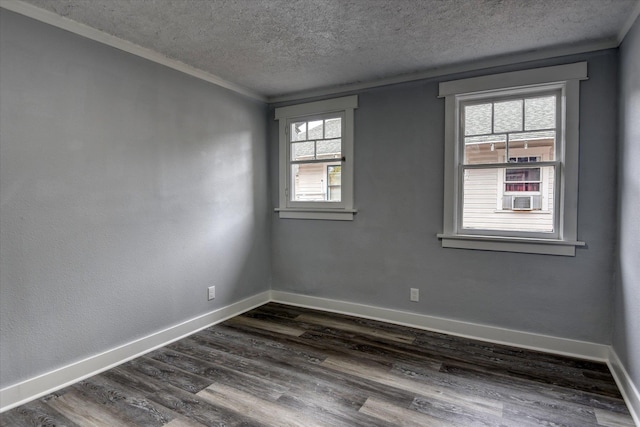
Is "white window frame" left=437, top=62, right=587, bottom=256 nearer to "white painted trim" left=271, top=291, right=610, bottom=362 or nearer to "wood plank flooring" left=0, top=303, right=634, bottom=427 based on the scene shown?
"white painted trim" left=271, top=291, right=610, bottom=362

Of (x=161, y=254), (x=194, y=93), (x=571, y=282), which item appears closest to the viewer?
(x=571, y=282)

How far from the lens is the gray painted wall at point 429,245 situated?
263 cm

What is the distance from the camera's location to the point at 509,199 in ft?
9.69

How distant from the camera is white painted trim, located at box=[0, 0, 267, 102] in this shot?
2061 millimetres

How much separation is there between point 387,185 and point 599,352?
2154mm

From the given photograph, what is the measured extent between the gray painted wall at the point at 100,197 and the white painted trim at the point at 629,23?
10.6 feet

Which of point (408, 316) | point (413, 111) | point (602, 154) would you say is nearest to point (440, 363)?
point (408, 316)

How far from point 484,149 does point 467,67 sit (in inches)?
28.8

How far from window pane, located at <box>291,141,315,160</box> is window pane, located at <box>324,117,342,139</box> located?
0.21 metres

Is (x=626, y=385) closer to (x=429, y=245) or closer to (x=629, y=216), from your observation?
Result: (x=629, y=216)

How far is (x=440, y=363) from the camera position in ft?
8.55

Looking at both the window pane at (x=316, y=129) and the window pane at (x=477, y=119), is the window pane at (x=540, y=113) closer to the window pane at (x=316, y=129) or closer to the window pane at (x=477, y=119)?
the window pane at (x=477, y=119)

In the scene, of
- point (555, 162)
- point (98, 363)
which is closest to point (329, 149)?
point (555, 162)

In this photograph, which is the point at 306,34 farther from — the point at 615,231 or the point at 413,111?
the point at 615,231
